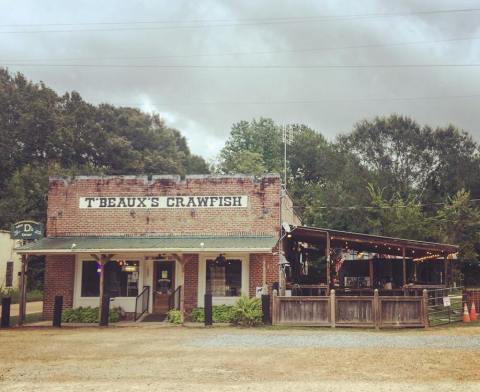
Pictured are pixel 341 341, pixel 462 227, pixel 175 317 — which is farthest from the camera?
pixel 462 227

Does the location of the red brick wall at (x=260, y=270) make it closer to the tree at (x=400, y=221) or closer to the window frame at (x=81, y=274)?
the window frame at (x=81, y=274)

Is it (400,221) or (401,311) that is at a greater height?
(400,221)

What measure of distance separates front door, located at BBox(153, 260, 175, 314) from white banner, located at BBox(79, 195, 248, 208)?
225 centimetres

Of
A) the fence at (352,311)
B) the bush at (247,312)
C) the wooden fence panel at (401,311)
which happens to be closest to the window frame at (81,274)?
the bush at (247,312)

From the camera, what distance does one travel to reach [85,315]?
20484mm

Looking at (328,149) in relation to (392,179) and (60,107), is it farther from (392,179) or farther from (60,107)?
(60,107)

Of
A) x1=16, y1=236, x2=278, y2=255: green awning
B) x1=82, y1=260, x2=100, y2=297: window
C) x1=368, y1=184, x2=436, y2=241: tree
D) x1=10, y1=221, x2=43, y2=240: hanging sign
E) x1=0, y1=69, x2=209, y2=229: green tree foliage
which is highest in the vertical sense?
x1=0, y1=69, x2=209, y2=229: green tree foliage

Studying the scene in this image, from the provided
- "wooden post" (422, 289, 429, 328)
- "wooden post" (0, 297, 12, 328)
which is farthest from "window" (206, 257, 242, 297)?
"wooden post" (0, 297, 12, 328)

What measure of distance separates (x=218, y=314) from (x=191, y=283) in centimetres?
173

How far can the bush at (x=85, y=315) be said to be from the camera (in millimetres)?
20328

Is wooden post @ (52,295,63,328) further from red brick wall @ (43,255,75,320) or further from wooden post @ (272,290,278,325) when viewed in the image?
wooden post @ (272,290,278,325)

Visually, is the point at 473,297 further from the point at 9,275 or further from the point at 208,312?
the point at 9,275

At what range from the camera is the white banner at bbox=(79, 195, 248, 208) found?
21234 millimetres

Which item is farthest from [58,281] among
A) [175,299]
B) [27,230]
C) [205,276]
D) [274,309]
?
[274,309]
